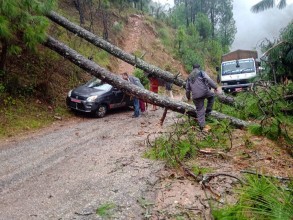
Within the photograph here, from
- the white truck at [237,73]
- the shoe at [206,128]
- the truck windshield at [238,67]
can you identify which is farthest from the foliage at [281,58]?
the truck windshield at [238,67]

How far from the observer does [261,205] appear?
3984mm

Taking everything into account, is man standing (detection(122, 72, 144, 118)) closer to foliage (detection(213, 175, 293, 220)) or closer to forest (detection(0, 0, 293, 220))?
forest (detection(0, 0, 293, 220))

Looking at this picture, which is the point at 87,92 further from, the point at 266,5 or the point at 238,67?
the point at 238,67

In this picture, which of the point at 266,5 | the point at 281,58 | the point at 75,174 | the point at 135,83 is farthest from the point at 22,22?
→ the point at 281,58

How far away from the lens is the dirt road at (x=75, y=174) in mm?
5020

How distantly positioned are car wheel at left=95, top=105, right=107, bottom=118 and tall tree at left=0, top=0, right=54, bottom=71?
3.34 meters

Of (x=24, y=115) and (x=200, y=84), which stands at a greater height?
(x=200, y=84)

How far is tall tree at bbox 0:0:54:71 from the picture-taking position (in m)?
9.49

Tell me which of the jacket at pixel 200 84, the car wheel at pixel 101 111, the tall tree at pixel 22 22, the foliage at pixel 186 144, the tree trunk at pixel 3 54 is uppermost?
the tall tree at pixel 22 22

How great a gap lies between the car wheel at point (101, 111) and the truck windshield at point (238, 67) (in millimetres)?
9243

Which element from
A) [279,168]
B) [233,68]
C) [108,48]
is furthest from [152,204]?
[233,68]

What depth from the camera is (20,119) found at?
11039 millimetres

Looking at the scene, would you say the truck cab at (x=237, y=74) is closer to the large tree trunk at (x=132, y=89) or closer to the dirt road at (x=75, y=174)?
the large tree trunk at (x=132, y=89)

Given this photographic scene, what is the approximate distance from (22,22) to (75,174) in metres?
6.09
